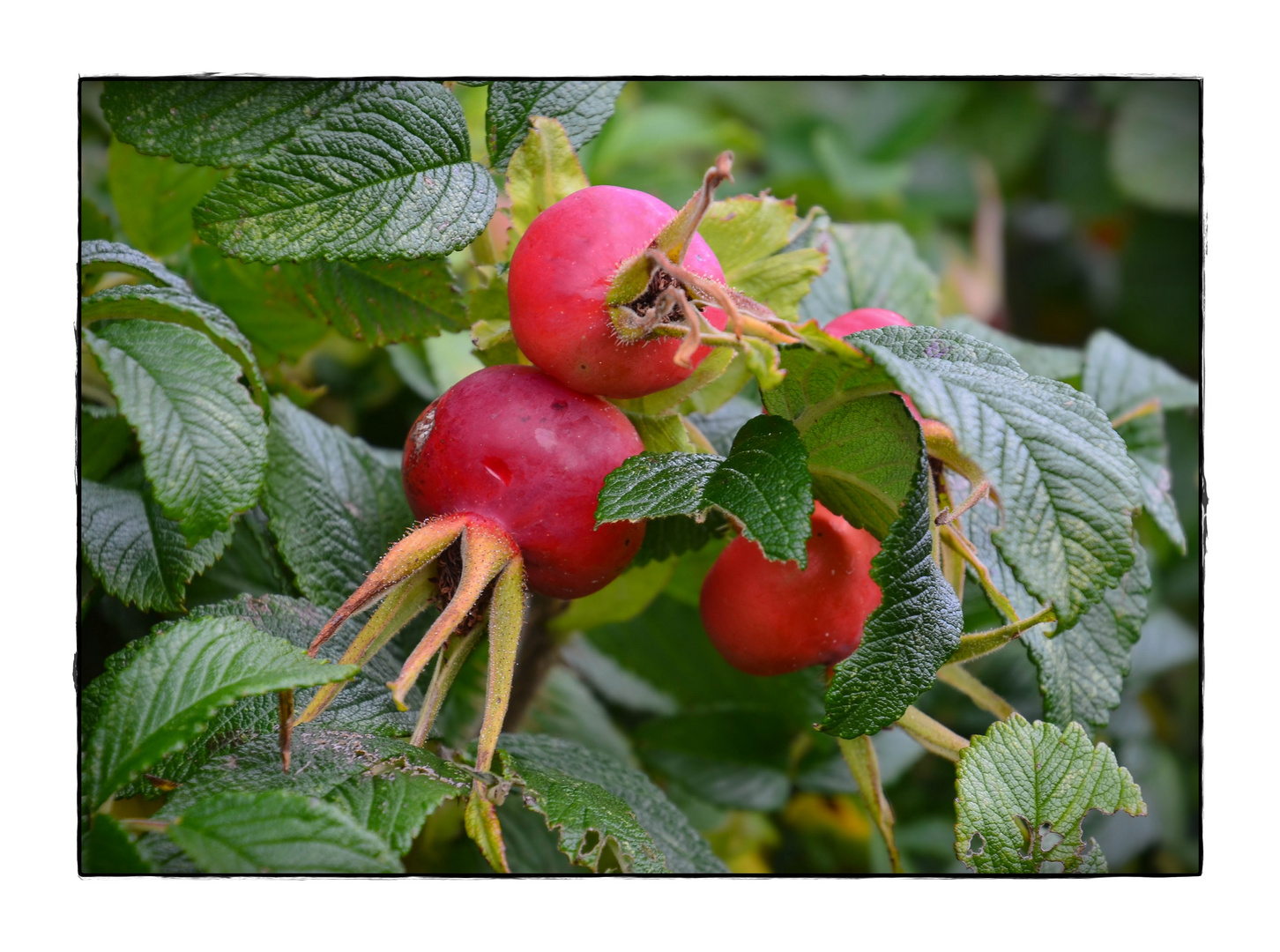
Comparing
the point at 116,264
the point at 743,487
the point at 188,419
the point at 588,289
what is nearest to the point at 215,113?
the point at 116,264

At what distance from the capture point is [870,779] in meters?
0.94

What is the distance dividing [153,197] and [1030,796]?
104cm

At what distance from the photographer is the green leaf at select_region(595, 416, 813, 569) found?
689 millimetres

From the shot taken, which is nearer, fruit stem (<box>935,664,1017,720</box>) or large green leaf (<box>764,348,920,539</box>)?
large green leaf (<box>764,348,920,539</box>)

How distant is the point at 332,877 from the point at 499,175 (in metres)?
0.57

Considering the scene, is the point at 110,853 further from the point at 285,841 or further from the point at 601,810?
the point at 601,810

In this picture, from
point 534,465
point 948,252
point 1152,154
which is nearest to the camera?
point 534,465

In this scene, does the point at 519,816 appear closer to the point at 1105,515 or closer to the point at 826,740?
the point at 826,740

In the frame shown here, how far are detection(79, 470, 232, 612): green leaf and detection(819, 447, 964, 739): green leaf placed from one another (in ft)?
1.66

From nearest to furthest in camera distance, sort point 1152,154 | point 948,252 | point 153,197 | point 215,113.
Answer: point 215,113, point 153,197, point 1152,154, point 948,252

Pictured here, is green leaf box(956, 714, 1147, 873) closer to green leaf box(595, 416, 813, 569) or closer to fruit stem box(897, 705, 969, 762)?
fruit stem box(897, 705, 969, 762)

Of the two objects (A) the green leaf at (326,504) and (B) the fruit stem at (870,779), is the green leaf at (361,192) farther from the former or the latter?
(B) the fruit stem at (870,779)

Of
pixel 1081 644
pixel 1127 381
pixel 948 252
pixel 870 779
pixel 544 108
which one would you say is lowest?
pixel 870 779

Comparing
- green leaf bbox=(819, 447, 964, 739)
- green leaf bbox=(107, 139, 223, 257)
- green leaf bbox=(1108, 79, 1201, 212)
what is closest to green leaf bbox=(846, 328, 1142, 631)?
green leaf bbox=(819, 447, 964, 739)
